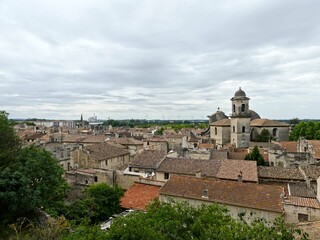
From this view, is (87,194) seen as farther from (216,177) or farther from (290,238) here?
(290,238)

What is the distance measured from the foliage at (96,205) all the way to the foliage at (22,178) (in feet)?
7.47

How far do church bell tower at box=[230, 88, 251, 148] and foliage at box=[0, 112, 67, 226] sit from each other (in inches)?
1599

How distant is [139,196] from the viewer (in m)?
28.8

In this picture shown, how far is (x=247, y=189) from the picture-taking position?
24.1 meters

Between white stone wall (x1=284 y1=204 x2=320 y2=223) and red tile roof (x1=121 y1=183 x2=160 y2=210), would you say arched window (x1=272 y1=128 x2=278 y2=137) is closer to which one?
red tile roof (x1=121 y1=183 x2=160 y2=210)

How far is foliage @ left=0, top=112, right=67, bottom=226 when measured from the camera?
1989 centimetres

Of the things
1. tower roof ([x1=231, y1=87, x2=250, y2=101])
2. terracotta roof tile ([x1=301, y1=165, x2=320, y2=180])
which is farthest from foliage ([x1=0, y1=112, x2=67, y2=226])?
tower roof ([x1=231, y1=87, x2=250, y2=101])

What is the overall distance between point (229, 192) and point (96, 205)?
12191 millimetres

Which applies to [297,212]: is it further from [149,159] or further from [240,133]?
[240,133]

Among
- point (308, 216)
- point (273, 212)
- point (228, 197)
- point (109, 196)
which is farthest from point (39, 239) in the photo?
point (308, 216)

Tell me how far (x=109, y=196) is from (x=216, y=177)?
11697 mm

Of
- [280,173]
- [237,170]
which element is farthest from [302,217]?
[237,170]

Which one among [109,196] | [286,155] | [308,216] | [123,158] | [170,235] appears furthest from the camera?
[123,158]

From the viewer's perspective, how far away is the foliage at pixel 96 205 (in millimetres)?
25047
